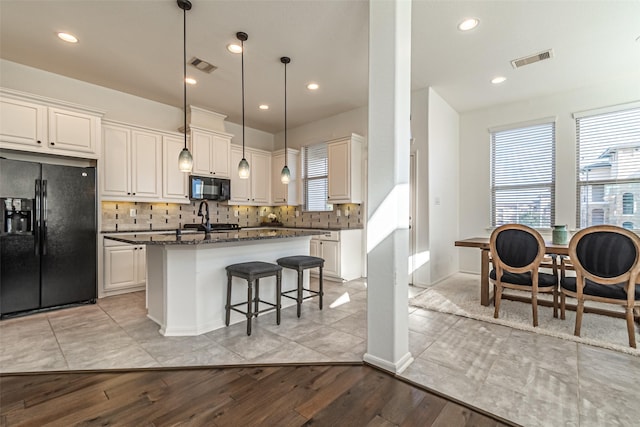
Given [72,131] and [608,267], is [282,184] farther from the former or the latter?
[608,267]

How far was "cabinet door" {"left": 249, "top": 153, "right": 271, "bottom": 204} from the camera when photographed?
602 centimetres

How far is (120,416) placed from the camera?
5.48 feet

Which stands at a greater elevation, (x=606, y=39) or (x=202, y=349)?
(x=606, y=39)

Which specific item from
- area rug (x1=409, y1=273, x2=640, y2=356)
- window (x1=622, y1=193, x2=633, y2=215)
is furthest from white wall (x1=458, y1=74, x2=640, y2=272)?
area rug (x1=409, y1=273, x2=640, y2=356)

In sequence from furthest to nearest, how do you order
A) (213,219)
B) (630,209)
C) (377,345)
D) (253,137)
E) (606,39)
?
1. (253,137)
2. (213,219)
3. (630,209)
4. (606,39)
5. (377,345)

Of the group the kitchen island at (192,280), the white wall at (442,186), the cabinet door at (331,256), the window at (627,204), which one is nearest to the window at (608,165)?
the window at (627,204)

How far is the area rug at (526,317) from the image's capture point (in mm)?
2663

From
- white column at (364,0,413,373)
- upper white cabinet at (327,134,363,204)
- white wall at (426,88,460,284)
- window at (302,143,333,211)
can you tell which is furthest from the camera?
window at (302,143,333,211)

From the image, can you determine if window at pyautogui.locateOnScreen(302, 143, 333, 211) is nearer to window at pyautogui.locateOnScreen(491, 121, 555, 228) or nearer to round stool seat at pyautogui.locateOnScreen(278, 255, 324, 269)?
round stool seat at pyautogui.locateOnScreen(278, 255, 324, 269)

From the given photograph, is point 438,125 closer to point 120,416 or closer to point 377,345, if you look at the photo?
point 377,345

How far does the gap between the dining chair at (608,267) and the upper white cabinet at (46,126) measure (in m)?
5.59

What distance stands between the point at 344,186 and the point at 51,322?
4.15 meters

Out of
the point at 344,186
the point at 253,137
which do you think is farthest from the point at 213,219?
the point at 344,186

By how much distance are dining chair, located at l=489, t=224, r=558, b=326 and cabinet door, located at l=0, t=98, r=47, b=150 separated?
5.30 metres
